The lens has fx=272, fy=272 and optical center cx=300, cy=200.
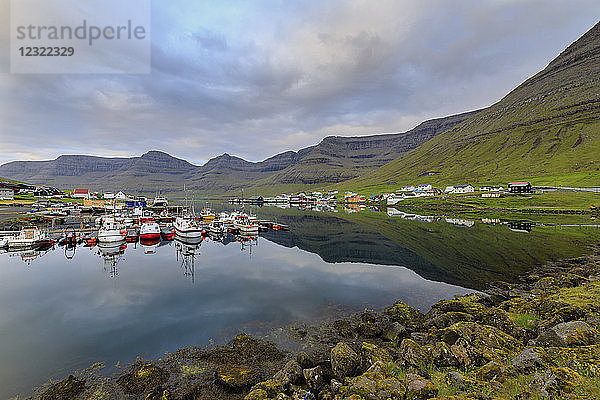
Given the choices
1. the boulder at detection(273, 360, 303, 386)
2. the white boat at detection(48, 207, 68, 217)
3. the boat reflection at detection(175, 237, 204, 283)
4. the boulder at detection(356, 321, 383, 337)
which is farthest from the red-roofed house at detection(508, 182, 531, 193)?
the white boat at detection(48, 207, 68, 217)

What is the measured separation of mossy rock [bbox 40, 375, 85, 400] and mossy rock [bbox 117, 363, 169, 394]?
86.1 inches

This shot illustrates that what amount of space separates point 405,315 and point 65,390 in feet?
87.3

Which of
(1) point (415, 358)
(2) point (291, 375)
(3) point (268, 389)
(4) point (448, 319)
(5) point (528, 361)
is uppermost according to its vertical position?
(5) point (528, 361)

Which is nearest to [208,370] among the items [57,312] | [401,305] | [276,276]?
[401,305]

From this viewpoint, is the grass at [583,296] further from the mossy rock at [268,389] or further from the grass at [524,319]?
the mossy rock at [268,389]

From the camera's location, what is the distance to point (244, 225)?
87.4 metres

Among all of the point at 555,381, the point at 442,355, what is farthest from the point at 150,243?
the point at 555,381

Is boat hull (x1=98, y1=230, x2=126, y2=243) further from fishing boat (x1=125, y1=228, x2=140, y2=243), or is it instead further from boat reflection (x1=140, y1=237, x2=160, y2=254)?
fishing boat (x1=125, y1=228, x2=140, y2=243)

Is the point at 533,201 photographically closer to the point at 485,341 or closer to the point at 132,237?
the point at 485,341

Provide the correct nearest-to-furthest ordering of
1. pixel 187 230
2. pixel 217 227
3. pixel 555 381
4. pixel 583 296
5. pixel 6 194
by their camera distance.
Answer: pixel 555 381, pixel 583 296, pixel 187 230, pixel 217 227, pixel 6 194

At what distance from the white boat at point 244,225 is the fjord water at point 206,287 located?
12.9 meters

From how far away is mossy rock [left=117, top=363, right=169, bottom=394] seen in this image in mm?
16844

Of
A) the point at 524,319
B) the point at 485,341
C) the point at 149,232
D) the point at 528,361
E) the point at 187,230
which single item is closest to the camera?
the point at 528,361

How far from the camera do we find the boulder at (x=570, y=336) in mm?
14203
